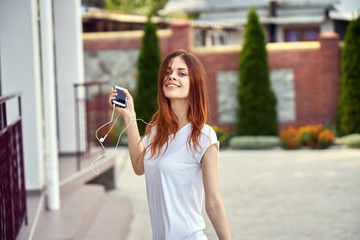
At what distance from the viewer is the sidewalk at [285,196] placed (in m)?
5.54

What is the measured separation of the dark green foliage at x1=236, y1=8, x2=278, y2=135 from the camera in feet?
41.5

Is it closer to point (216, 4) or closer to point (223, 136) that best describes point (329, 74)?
point (223, 136)

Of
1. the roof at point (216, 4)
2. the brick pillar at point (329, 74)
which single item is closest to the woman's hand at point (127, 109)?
the brick pillar at point (329, 74)

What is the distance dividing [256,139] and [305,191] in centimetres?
484

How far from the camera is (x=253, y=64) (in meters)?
12.7

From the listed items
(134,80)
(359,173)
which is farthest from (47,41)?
(134,80)

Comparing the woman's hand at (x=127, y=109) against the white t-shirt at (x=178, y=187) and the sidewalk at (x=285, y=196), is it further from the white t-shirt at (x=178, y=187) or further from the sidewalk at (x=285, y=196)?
the sidewalk at (x=285, y=196)

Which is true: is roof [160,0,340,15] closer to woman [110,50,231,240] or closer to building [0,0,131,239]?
building [0,0,131,239]

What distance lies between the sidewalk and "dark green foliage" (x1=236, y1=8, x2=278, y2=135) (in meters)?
1.74

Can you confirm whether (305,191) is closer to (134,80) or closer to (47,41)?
(47,41)

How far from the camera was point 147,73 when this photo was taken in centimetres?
1326

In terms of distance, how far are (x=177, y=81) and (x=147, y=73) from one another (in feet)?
36.3

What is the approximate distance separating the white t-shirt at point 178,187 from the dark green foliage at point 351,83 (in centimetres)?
1050

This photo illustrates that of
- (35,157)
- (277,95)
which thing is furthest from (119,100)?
(277,95)
